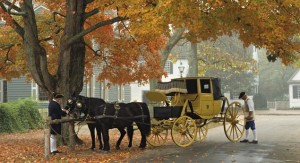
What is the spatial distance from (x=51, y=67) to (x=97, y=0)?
6.42 m

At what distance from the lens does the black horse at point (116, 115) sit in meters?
15.4

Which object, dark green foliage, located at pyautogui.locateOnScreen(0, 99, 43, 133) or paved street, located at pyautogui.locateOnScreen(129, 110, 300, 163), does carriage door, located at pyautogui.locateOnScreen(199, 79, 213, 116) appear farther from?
dark green foliage, located at pyautogui.locateOnScreen(0, 99, 43, 133)

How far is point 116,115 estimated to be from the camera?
15672mm

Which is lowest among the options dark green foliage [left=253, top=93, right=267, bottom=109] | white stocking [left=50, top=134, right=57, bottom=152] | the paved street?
the paved street

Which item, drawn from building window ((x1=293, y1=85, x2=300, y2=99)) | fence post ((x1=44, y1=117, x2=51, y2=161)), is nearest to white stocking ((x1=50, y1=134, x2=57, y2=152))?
fence post ((x1=44, y1=117, x2=51, y2=161))

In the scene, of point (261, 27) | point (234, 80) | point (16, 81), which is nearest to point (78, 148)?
point (261, 27)

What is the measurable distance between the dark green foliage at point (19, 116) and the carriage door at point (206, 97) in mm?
14045

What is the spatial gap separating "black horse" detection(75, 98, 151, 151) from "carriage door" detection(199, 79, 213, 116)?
2.22 meters

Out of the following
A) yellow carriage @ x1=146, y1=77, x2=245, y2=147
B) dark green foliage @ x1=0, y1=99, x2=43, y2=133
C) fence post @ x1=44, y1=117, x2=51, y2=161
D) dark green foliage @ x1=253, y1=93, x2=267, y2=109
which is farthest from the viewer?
dark green foliage @ x1=253, y1=93, x2=267, y2=109

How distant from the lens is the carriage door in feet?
58.1

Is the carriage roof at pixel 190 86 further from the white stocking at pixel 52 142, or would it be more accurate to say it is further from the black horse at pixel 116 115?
the white stocking at pixel 52 142

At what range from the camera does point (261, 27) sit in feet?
49.7

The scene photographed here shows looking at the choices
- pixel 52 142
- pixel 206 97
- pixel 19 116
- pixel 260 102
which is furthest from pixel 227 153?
pixel 260 102

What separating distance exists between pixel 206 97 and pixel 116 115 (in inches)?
152
